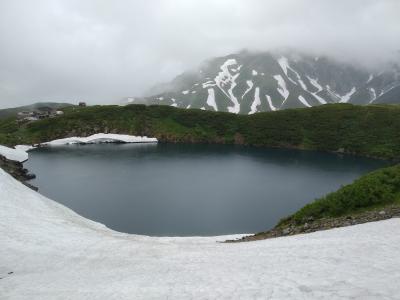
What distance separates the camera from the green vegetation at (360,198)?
28469 mm

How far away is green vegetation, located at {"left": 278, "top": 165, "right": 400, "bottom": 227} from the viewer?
93.4 feet

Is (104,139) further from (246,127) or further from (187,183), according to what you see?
(187,183)

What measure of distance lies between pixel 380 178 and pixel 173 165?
243 feet

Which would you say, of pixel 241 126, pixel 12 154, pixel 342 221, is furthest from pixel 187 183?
pixel 241 126

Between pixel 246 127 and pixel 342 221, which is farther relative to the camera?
pixel 246 127

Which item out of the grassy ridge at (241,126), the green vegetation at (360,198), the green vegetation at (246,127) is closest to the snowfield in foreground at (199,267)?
the green vegetation at (360,198)

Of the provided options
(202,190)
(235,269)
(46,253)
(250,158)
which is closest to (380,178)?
(235,269)

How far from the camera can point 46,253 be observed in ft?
76.1

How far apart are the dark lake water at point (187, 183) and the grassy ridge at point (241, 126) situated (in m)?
12.5

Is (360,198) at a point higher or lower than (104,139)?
lower

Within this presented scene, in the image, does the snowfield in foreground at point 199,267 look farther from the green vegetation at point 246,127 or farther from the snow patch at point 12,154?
the green vegetation at point 246,127

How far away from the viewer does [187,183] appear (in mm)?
80000

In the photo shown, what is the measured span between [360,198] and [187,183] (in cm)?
5302

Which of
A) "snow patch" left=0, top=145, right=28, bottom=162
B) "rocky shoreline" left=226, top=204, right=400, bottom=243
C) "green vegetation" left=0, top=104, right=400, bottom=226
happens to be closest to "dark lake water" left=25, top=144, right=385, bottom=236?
"snow patch" left=0, top=145, right=28, bottom=162
